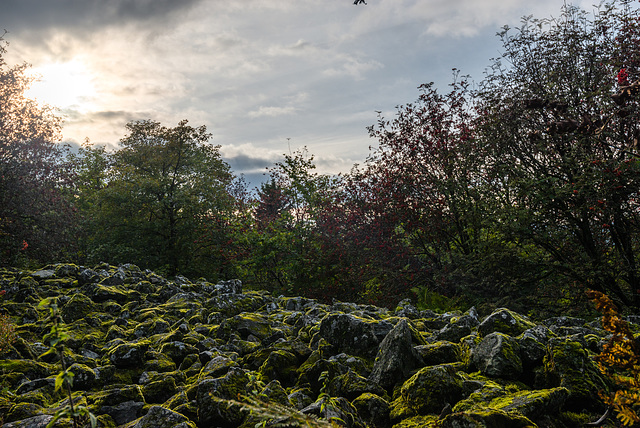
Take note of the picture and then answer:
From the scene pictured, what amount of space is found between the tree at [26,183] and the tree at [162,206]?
1.60 meters

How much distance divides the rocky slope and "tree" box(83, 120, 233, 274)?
942 cm

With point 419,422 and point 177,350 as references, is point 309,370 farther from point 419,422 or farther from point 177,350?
point 177,350

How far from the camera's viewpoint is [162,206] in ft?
57.9

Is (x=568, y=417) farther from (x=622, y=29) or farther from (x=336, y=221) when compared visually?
(x=336, y=221)

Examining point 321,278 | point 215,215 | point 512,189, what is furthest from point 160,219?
point 512,189

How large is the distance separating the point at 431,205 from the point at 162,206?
1170 centimetres

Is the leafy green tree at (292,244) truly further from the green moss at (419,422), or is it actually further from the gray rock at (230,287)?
the green moss at (419,422)

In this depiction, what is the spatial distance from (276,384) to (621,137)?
8773 millimetres

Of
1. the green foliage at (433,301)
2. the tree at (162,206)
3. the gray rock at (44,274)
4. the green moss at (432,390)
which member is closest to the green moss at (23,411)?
the green moss at (432,390)

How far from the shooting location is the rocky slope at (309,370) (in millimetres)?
3701

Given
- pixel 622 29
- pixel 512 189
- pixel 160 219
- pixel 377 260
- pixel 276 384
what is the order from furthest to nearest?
pixel 160 219 < pixel 377 260 < pixel 512 189 < pixel 622 29 < pixel 276 384

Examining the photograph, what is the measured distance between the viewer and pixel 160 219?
58.4 ft

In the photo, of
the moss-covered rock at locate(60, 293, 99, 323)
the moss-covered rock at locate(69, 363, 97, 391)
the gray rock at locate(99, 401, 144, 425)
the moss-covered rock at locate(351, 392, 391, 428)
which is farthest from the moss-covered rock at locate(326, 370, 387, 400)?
the moss-covered rock at locate(60, 293, 99, 323)

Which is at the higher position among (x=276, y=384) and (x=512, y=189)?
(x=512, y=189)
